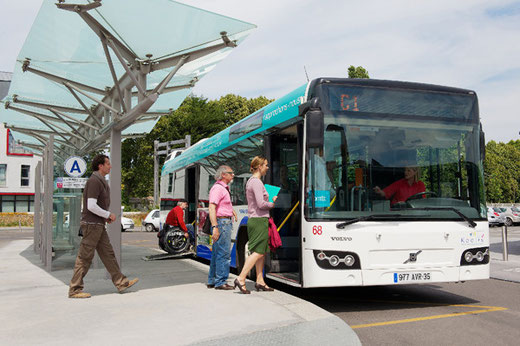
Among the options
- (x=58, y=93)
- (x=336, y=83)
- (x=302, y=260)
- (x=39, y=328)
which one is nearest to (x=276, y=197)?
(x=302, y=260)

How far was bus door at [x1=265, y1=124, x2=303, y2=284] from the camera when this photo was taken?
770cm

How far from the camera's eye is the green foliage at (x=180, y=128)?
49.1 metres

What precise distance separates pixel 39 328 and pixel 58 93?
326 inches

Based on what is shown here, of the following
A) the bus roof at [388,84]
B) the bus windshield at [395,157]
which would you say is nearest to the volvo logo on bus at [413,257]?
the bus windshield at [395,157]

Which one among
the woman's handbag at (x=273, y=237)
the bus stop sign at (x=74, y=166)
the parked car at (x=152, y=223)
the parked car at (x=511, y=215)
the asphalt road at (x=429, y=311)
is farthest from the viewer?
the parked car at (x=511, y=215)

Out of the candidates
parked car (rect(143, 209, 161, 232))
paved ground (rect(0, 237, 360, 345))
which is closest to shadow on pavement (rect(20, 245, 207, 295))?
paved ground (rect(0, 237, 360, 345))

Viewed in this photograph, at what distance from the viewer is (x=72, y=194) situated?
43.2 ft

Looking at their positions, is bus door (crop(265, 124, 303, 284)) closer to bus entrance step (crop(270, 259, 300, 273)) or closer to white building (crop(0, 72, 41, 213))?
bus entrance step (crop(270, 259, 300, 273))

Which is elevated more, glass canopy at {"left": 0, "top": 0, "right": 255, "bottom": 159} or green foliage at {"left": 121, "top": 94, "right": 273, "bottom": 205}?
green foliage at {"left": 121, "top": 94, "right": 273, "bottom": 205}

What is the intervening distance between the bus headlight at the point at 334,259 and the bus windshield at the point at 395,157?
0.44 meters

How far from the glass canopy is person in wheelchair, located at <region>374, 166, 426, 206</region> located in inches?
138

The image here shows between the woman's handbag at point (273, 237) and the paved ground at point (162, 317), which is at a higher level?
the woman's handbag at point (273, 237)

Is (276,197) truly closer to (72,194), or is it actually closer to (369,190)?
(369,190)

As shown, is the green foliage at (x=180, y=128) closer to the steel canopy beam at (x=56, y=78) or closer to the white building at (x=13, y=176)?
the white building at (x=13, y=176)
